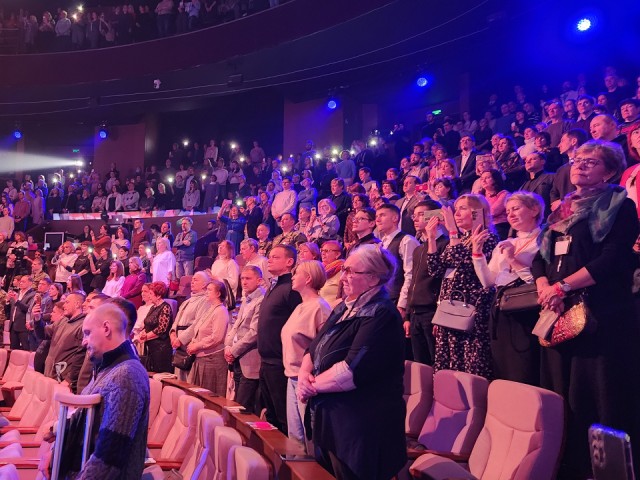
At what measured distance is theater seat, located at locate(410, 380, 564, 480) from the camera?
8.03 feet

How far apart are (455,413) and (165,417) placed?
6.82 ft

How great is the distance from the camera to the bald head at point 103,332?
2.71m

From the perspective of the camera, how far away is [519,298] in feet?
10.1

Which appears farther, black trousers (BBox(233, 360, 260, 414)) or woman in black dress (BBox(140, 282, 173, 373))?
woman in black dress (BBox(140, 282, 173, 373))

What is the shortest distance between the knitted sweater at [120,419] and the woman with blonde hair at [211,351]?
2567 mm

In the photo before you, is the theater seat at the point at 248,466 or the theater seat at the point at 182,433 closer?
the theater seat at the point at 248,466

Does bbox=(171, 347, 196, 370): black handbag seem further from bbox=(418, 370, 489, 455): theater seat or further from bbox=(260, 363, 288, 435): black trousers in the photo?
bbox=(418, 370, 489, 455): theater seat

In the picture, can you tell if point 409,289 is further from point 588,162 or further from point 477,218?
point 588,162

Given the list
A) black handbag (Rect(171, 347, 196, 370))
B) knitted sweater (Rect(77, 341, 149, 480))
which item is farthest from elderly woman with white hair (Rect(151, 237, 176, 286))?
knitted sweater (Rect(77, 341, 149, 480))

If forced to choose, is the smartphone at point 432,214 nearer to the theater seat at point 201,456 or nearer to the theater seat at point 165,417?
the theater seat at point 201,456

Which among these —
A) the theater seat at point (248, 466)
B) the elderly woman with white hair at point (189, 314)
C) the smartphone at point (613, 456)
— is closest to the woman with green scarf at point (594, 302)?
the theater seat at point (248, 466)

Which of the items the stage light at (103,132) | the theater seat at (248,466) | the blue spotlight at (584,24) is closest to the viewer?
the theater seat at (248,466)

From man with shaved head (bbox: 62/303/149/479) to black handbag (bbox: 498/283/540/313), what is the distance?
5.59ft

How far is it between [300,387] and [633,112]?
3894mm
